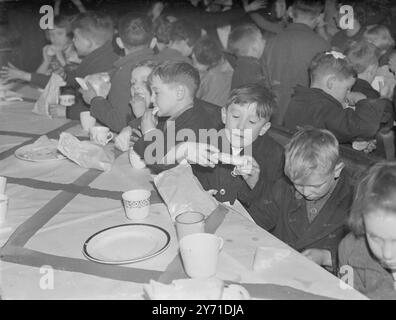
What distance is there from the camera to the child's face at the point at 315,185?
61.4 inches

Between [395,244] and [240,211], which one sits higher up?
[395,244]

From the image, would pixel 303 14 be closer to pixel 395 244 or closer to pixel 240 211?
pixel 240 211

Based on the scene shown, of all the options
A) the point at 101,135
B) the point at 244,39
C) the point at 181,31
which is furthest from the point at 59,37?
the point at 101,135

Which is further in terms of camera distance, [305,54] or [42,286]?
[305,54]

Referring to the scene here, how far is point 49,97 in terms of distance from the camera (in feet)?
9.26

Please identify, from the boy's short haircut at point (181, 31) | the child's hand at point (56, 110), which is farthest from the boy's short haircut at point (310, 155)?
the boy's short haircut at point (181, 31)

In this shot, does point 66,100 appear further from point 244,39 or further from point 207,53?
point 244,39

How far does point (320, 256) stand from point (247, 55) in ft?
7.46

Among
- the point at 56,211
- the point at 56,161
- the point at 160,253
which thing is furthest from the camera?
the point at 56,161

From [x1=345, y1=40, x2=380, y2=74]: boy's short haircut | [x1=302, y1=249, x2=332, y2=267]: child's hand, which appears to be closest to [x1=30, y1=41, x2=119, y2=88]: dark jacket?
[x1=345, y1=40, x2=380, y2=74]: boy's short haircut

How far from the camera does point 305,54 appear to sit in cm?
295

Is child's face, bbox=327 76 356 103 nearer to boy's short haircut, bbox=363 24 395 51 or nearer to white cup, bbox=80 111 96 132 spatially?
boy's short haircut, bbox=363 24 395 51
